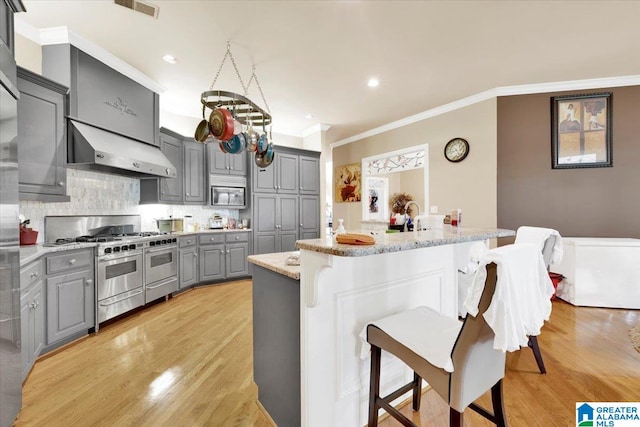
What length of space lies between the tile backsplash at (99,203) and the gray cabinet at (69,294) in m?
0.59

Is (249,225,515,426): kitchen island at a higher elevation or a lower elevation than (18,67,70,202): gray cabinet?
lower

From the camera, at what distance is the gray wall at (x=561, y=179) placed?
359 cm


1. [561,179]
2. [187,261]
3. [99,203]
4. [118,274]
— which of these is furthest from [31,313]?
[561,179]

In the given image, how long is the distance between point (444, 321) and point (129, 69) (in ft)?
13.5

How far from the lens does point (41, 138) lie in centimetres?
248

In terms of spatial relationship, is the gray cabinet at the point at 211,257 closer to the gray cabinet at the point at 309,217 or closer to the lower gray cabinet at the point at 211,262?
the lower gray cabinet at the point at 211,262

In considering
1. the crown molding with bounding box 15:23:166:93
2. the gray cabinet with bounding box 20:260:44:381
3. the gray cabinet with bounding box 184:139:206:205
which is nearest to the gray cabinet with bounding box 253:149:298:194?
the gray cabinet with bounding box 184:139:206:205

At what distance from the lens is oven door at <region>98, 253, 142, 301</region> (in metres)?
2.84

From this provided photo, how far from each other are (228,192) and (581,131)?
5.25m

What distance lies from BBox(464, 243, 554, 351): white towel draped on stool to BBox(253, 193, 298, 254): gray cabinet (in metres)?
4.28

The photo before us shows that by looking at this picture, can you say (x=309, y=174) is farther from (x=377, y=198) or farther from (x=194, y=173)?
(x=377, y=198)

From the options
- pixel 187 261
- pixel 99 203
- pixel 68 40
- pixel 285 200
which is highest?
pixel 68 40

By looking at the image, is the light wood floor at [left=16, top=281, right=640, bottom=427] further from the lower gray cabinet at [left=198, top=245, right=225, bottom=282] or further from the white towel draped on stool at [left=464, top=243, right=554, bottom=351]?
the lower gray cabinet at [left=198, top=245, right=225, bottom=282]

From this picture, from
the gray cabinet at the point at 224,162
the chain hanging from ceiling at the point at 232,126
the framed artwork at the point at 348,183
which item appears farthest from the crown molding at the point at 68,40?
the framed artwork at the point at 348,183
